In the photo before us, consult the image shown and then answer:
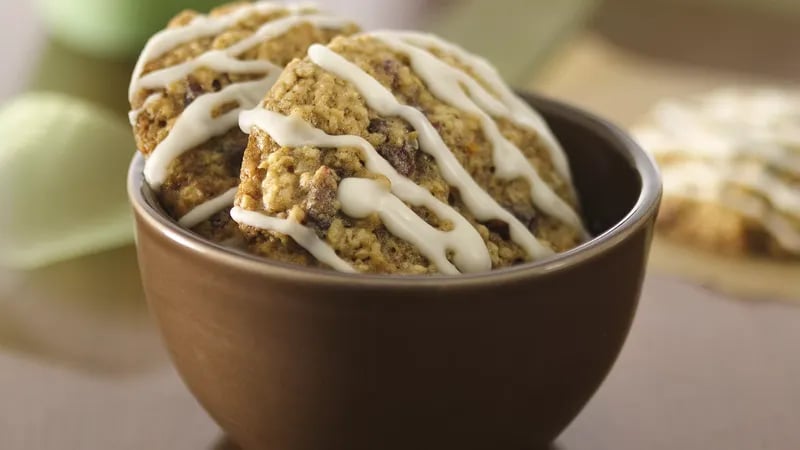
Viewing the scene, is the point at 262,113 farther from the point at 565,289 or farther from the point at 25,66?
the point at 25,66

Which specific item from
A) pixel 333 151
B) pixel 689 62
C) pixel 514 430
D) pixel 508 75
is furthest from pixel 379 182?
pixel 689 62

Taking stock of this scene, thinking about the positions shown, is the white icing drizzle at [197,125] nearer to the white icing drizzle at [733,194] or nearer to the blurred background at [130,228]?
the blurred background at [130,228]

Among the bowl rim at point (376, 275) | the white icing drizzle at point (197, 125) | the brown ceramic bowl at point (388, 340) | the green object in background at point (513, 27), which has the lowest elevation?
the green object in background at point (513, 27)

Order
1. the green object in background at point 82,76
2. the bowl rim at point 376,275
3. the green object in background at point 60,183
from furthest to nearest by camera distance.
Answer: the green object in background at point 82,76, the green object in background at point 60,183, the bowl rim at point 376,275

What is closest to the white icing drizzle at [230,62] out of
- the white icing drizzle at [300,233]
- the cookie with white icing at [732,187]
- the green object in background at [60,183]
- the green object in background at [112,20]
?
the white icing drizzle at [300,233]

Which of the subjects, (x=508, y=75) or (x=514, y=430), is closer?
(x=514, y=430)

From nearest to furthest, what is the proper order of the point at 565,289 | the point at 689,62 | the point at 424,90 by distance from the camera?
the point at 565,289
the point at 424,90
the point at 689,62

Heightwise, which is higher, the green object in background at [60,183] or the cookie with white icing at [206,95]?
the cookie with white icing at [206,95]

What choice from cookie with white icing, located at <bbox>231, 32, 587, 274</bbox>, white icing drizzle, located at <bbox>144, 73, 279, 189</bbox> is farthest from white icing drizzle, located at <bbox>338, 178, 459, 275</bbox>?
white icing drizzle, located at <bbox>144, 73, 279, 189</bbox>

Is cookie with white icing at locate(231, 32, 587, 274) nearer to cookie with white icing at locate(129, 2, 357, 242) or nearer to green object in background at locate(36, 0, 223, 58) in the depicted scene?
cookie with white icing at locate(129, 2, 357, 242)
